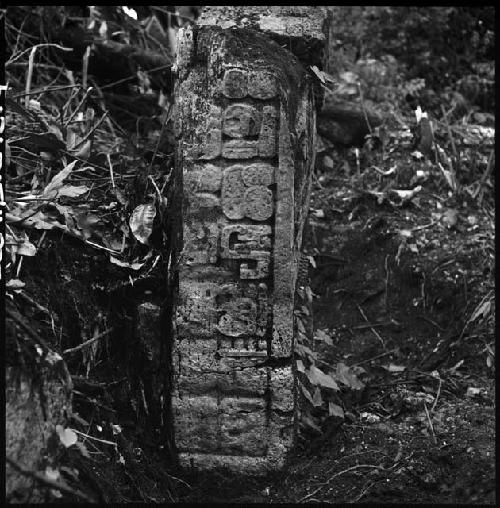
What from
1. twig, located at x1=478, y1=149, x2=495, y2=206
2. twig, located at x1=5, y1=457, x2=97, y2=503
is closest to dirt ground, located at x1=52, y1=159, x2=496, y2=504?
twig, located at x1=478, y1=149, x2=495, y2=206

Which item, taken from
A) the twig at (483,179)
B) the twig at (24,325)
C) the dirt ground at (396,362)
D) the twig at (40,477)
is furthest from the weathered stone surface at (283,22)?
the twig at (483,179)

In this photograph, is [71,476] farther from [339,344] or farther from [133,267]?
[339,344]

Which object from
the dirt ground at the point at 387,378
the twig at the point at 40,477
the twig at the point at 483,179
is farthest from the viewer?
the twig at the point at 483,179

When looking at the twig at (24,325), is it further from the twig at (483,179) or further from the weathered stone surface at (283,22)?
the twig at (483,179)

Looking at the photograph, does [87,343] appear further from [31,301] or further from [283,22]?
[283,22]

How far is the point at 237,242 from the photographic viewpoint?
339 centimetres

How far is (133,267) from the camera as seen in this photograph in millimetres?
3547

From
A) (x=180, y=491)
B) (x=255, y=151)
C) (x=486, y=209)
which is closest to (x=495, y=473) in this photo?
(x=180, y=491)

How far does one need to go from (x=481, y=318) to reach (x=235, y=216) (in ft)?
5.99

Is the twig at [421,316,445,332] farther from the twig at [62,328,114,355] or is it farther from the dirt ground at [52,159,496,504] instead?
the twig at [62,328,114,355]

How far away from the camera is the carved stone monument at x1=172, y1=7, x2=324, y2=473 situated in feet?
10.9

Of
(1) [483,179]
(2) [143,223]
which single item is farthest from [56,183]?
(1) [483,179]

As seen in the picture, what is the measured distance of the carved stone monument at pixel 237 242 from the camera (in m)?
3.33

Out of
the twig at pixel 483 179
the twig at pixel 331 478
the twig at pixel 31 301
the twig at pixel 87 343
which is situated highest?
the twig at pixel 483 179
